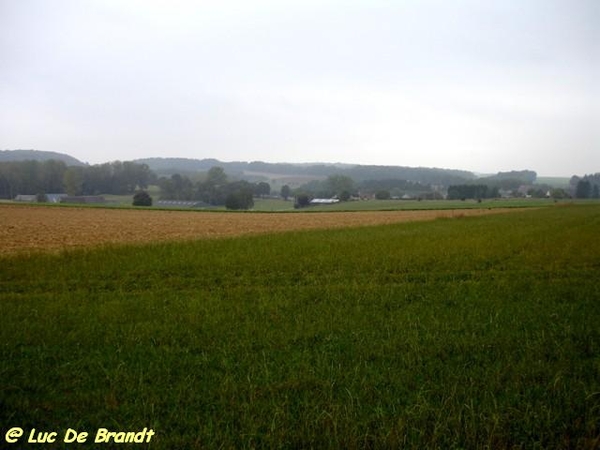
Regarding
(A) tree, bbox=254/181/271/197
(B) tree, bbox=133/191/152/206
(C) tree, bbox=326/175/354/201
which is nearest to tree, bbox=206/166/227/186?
(A) tree, bbox=254/181/271/197

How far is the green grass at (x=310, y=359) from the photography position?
3.82 meters

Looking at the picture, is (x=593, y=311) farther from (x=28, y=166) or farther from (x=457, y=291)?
(x=28, y=166)

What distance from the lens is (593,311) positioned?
295 inches

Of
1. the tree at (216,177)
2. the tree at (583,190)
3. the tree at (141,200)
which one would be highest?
the tree at (216,177)

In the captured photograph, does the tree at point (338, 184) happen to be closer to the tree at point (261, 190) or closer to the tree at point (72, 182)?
the tree at point (261, 190)

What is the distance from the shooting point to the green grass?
382 centimetres

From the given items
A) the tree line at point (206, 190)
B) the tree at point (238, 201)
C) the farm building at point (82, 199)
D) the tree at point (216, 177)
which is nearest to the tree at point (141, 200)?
the farm building at point (82, 199)

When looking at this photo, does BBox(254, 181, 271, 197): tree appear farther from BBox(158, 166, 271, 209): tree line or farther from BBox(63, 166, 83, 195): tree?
BBox(63, 166, 83, 195): tree

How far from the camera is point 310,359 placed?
5348mm

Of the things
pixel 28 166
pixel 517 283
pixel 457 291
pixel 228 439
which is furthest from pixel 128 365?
pixel 28 166

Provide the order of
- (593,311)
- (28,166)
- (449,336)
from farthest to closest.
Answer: (28,166), (593,311), (449,336)

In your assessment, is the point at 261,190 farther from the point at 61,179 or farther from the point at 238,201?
the point at 61,179

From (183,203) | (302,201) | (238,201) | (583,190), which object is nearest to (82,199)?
(183,203)

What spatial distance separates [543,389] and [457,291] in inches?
198
